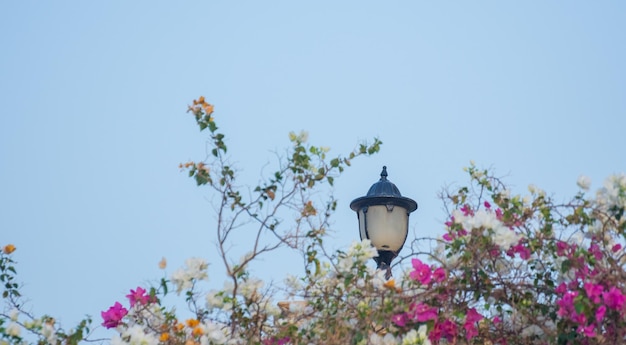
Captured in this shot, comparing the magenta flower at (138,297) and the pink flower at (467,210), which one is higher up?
the pink flower at (467,210)

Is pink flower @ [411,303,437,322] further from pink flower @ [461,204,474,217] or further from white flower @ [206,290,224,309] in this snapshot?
white flower @ [206,290,224,309]

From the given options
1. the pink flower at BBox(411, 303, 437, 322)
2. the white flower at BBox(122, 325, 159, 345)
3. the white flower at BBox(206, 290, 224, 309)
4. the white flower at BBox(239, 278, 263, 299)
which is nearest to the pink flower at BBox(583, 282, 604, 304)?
the pink flower at BBox(411, 303, 437, 322)

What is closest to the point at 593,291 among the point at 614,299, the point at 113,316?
the point at 614,299

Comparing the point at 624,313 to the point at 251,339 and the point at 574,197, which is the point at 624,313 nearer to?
the point at 574,197

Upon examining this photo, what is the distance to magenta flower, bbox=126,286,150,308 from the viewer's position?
193 inches

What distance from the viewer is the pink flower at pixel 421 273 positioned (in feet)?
15.5

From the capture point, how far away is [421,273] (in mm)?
4754

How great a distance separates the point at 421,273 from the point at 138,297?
1366mm

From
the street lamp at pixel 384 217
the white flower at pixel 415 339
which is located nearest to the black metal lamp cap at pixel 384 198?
the street lamp at pixel 384 217

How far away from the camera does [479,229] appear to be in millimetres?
4680

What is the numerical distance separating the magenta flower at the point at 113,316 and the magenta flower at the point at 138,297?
0.06 m

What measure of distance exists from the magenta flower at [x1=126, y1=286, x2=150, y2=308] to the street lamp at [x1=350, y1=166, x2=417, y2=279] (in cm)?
203

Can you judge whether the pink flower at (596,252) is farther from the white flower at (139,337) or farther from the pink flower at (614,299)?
the white flower at (139,337)

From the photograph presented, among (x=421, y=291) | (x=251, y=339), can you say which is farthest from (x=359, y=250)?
(x=251, y=339)
